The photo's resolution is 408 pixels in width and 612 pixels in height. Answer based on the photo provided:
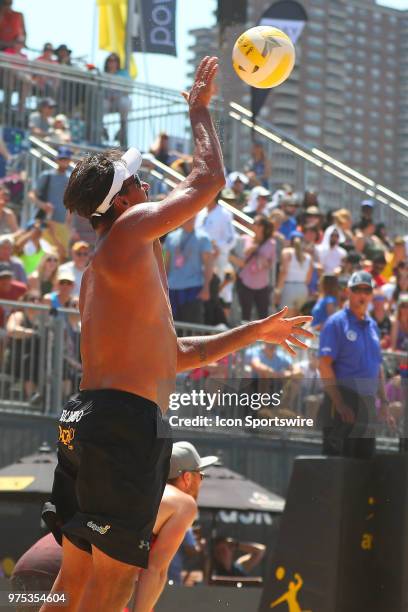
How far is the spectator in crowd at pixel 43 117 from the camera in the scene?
16.8m

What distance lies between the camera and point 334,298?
12.6 metres

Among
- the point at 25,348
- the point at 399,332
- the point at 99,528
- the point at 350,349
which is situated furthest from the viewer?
the point at 399,332

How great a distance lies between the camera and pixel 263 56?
19.2 ft

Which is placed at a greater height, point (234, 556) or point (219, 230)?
point (219, 230)

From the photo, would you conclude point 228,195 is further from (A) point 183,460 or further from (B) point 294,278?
(A) point 183,460

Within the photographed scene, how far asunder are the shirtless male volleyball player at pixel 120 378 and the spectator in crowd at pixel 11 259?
294 inches

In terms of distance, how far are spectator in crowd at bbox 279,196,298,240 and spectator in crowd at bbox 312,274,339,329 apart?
113 inches

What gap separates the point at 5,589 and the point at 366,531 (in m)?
1.71

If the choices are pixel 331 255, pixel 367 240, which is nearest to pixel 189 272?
pixel 331 255

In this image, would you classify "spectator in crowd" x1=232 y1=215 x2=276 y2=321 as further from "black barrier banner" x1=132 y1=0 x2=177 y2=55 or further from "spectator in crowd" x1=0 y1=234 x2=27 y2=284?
"spectator in crowd" x1=0 y1=234 x2=27 y2=284

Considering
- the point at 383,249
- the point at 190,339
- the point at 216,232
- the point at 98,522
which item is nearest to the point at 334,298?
the point at 216,232

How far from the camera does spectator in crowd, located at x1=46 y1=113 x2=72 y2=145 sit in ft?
54.6

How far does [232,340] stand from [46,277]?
7.62m

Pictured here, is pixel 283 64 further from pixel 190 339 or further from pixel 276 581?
pixel 276 581
